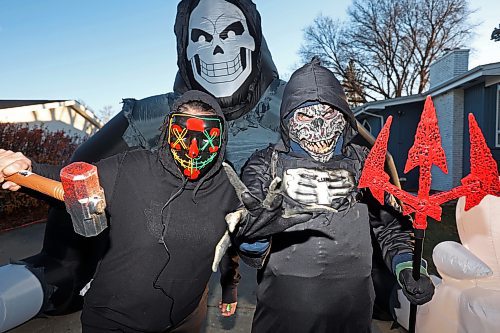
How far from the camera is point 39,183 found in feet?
5.71

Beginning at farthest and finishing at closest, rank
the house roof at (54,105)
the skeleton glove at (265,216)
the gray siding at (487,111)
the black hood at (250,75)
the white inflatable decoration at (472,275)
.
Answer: the house roof at (54,105) → the gray siding at (487,111) → the black hood at (250,75) → the white inflatable decoration at (472,275) → the skeleton glove at (265,216)

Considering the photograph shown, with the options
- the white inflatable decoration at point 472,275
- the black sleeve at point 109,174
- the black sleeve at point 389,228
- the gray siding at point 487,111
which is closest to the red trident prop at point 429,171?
the black sleeve at point 389,228

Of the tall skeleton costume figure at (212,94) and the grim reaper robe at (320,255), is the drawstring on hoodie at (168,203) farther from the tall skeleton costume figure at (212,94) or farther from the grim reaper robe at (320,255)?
the tall skeleton costume figure at (212,94)

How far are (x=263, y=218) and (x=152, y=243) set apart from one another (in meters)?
0.69

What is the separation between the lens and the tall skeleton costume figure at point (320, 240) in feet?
6.72

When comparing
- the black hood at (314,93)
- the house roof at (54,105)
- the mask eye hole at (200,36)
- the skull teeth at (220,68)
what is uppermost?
the house roof at (54,105)

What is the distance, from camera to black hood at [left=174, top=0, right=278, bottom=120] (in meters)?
3.79

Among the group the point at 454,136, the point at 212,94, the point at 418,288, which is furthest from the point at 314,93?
the point at 454,136

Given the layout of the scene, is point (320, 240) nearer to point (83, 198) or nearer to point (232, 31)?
point (83, 198)

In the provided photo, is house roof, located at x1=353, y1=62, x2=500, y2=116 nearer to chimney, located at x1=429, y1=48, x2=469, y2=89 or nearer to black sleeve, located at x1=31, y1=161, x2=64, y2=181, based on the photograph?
chimney, located at x1=429, y1=48, x2=469, y2=89

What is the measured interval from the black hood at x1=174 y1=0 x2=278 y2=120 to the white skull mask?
0.15 feet

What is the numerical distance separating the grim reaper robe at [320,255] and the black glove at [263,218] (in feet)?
1.33

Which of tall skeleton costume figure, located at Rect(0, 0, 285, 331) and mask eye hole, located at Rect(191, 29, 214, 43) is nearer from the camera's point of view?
tall skeleton costume figure, located at Rect(0, 0, 285, 331)

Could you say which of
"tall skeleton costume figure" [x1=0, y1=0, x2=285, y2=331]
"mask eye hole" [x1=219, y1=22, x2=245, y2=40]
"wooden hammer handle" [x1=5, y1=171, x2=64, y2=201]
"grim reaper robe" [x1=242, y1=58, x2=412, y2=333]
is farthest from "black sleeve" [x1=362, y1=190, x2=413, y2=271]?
"mask eye hole" [x1=219, y1=22, x2=245, y2=40]
